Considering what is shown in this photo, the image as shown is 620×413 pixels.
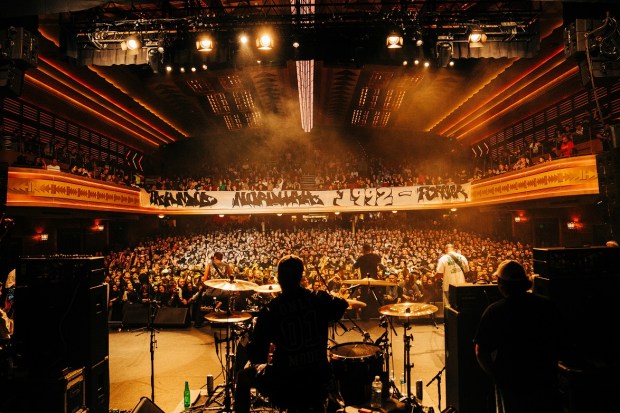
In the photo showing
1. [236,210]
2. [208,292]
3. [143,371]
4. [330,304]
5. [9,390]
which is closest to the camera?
[330,304]

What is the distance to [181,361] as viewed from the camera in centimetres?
683

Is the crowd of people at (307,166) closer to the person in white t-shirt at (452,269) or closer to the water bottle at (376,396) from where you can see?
the person in white t-shirt at (452,269)

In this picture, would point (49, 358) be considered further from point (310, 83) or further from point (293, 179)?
point (293, 179)

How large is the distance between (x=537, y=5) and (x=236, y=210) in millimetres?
13294

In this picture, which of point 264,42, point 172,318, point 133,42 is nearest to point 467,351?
point 264,42

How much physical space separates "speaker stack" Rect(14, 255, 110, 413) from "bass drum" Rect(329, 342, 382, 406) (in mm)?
2352

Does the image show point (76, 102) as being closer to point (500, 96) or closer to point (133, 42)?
point (133, 42)

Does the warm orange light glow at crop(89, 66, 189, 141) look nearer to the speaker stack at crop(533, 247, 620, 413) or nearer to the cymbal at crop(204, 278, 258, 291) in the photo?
the cymbal at crop(204, 278, 258, 291)

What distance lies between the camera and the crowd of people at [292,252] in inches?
382

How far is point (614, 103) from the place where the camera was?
39.2ft

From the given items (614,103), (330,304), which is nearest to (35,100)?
(330,304)

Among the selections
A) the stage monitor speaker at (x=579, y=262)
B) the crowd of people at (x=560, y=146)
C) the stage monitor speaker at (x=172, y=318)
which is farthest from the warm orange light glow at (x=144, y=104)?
the crowd of people at (x=560, y=146)

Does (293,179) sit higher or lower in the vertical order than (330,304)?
A: higher

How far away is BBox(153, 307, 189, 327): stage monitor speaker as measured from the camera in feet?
29.9
